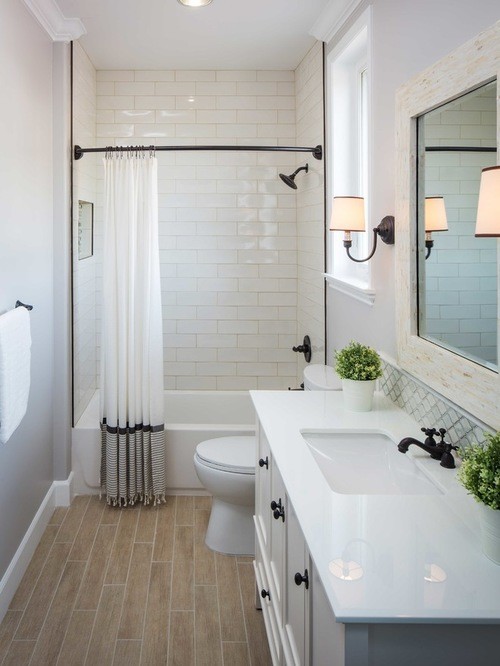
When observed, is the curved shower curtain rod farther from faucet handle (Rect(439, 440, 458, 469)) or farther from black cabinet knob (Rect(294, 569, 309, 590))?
black cabinet knob (Rect(294, 569, 309, 590))

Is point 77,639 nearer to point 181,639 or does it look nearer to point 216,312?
point 181,639

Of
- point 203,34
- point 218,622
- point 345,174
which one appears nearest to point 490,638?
point 218,622

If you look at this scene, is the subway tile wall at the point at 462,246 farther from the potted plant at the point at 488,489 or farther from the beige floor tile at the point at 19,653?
the beige floor tile at the point at 19,653

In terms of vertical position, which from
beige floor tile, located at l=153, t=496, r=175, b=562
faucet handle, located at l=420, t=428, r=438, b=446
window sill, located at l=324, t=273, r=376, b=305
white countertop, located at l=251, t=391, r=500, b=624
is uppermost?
window sill, located at l=324, t=273, r=376, b=305

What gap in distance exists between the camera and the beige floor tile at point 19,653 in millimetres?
2400

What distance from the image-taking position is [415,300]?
2344 millimetres

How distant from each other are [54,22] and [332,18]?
4.57 feet

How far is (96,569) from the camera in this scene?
308cm

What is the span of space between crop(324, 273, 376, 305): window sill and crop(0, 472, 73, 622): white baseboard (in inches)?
71.4

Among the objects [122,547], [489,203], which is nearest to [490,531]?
[489,203]

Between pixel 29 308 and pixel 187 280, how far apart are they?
194 centimetres

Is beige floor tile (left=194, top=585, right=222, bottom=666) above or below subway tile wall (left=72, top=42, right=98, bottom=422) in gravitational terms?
below

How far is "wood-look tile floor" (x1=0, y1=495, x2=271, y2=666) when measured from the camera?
8.11 ft

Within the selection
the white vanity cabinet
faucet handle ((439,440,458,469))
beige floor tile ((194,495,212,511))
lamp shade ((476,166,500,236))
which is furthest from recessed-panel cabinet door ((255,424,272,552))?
beige floor tile ((194,495,212,511))
